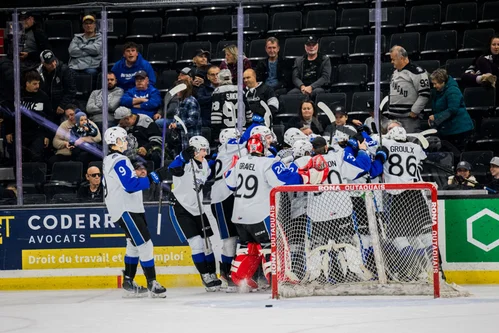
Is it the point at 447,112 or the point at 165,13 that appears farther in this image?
the point at 165,13

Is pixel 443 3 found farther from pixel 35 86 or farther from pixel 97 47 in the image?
pixel 35 86

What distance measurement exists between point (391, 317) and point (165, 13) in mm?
4091

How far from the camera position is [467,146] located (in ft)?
30.7

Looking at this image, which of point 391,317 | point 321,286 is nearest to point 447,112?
point 321,286

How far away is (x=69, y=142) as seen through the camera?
32.2 feet

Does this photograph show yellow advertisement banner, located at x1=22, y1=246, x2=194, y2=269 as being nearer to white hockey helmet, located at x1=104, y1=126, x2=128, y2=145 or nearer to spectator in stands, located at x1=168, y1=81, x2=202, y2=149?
spectator in stands, located at x1=168, y1=81, x2=202, y2=149

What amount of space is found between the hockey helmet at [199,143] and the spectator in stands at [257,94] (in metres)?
0.50

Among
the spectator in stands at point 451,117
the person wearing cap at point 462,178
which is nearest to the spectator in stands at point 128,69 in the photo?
the spectator in stands at point 451,117

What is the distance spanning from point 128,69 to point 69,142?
83cm

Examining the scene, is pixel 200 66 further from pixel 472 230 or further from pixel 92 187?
pixel 472 230

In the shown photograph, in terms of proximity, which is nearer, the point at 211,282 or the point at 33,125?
the point at 211,282

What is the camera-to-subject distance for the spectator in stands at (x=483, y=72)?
9.46 metres

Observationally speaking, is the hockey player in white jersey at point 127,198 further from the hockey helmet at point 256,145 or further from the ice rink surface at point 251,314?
the hockey helmet at point 256,145

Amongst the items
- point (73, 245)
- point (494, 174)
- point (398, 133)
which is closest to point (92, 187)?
point (73, 245)
